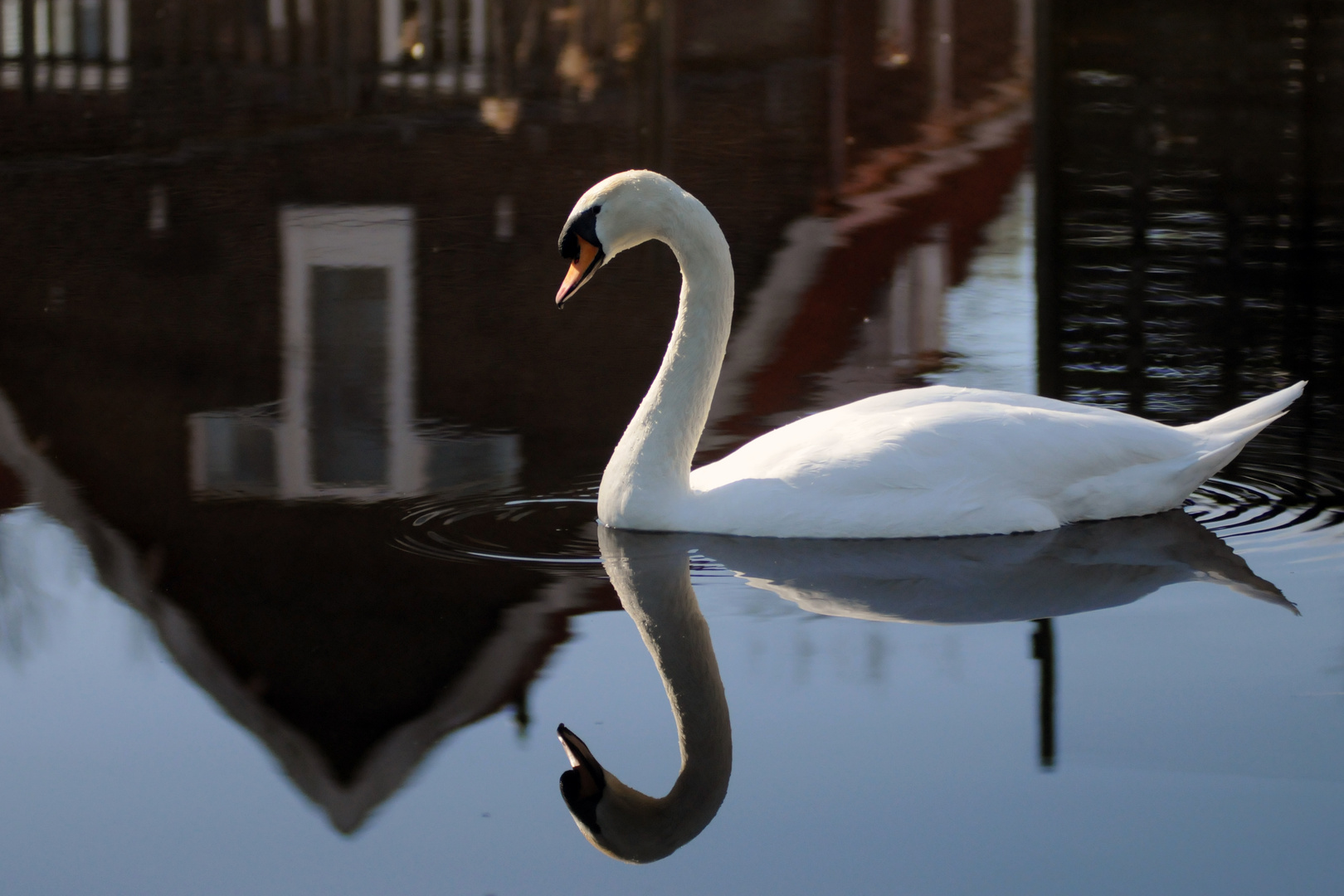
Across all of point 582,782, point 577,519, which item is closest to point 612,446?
point 577,519

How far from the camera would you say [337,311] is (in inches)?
396

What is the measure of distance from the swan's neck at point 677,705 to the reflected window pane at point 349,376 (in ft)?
5.24

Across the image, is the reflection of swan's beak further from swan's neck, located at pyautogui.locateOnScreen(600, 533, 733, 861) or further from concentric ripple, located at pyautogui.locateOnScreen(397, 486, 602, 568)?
concentric ripple, located at pyautogui.locateOnScreen(397, 486, 602, 568)

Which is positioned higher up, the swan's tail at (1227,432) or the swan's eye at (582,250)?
the swan's eye at (582,250)

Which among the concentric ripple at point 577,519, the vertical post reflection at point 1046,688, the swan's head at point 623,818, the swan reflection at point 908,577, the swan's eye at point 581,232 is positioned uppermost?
the swan's eye at point 581,232

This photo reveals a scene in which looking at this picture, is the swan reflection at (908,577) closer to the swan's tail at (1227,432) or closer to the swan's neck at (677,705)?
the swan's neck at (677,705)

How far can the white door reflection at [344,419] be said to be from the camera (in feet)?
23.2

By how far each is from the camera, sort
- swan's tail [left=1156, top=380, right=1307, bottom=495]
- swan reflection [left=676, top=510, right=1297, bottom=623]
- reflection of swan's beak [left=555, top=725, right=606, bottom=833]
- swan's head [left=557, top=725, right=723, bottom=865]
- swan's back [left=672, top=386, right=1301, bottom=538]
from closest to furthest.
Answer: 1. swan's head [left=557, top=725, right=723, bottom=865]
2. reflection of swan's beak [left=555, top=725, right=606, bottom=833]
3. swan reflection [left=676, top=510, right=1297, bottom=623]
4. swan's back [left=672, top=386, right=1301, bottom=538]
5. swan's tail [left=1156, top=380, right=1307, bottom=495]

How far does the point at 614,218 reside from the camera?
6.00m

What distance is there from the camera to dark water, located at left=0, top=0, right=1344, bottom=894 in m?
4.54

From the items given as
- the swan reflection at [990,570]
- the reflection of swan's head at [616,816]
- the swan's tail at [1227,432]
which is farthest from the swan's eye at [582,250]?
the swan's tail at [1227,432]

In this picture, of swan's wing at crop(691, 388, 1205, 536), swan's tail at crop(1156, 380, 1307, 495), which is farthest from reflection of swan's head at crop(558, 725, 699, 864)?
swan's tail at crop(1156, 380, 1307, 495)

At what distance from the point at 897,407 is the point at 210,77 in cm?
1407

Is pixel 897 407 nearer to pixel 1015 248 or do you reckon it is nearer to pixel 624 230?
pixel 624 230
